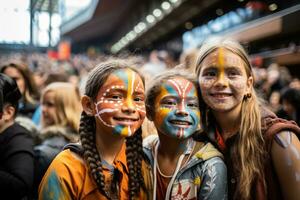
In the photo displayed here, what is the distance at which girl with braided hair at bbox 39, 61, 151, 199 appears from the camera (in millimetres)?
1852

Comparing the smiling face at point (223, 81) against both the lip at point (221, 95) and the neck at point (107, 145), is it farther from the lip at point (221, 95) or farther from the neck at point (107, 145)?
the neck at point (107, 145)

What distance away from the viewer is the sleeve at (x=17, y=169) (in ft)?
6.85

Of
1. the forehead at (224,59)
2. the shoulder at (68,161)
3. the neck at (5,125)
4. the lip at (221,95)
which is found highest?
the forehead at (224,59)

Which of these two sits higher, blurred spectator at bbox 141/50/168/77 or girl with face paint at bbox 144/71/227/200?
blurred spectator at bbox 141/50/168/77

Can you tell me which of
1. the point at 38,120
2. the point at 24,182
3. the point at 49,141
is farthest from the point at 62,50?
the point at 24,182

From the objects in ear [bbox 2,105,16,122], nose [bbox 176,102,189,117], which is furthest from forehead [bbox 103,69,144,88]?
ear [bbox 2,105,16,122]

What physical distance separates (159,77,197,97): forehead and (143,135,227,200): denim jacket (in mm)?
332

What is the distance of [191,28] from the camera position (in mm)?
21297

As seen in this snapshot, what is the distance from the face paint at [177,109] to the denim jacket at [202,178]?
15 centimetres

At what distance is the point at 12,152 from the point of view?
7.27 ft

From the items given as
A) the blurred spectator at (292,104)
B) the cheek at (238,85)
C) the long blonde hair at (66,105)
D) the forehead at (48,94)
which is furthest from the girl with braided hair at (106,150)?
the blurred spectator at (292,104)

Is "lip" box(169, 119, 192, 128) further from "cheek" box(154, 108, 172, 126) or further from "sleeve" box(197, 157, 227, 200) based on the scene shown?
"sleeve" box(197, 157, 227, 200)

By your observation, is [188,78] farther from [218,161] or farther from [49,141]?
[49,141]

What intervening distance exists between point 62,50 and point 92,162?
1128cm
